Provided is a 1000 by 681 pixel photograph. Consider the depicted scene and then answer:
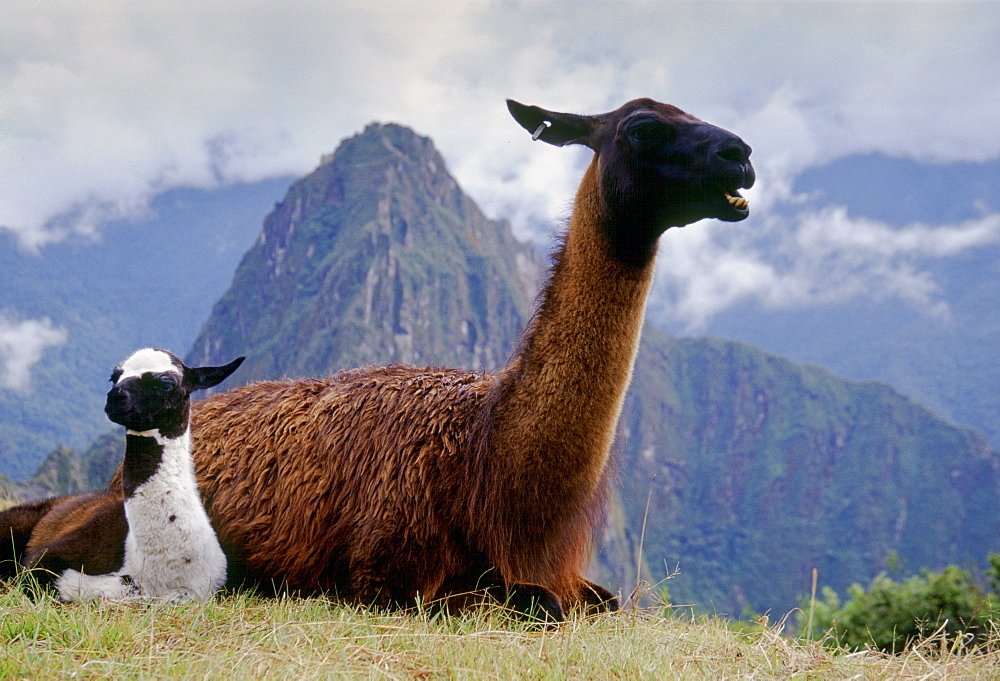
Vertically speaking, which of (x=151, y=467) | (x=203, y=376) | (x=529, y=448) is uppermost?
(x=203, y=376)

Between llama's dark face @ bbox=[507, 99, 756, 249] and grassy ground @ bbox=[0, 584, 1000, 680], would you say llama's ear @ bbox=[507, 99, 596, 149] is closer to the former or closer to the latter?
llama's dark face @ bbox=[507, 99, 756, 249]

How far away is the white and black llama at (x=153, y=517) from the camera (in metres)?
4.17

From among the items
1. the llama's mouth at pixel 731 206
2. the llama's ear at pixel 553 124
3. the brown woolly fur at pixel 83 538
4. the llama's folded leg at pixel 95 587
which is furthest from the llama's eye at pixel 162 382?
the llama's mouth at pixel 731 206

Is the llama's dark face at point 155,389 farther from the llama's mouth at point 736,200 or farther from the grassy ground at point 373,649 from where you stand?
the llama's mouth at point 736,200

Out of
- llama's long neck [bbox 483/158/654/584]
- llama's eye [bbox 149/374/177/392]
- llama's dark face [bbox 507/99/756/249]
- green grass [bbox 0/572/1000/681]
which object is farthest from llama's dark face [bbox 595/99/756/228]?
llama's eye [bbox 149/374/177/392]

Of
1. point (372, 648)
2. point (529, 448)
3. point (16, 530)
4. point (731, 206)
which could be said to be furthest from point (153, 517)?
point (731, 206)

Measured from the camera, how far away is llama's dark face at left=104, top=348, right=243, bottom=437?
4.12 meters

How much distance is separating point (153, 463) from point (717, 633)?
10.3 ft

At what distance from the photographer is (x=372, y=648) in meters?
3.13

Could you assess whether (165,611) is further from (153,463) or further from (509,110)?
(509,110)

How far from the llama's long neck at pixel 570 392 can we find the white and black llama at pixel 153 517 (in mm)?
1642

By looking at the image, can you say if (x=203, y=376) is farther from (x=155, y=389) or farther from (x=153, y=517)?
(x=153, y=517)

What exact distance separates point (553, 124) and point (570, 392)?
155cm

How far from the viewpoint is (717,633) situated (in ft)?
13.9
